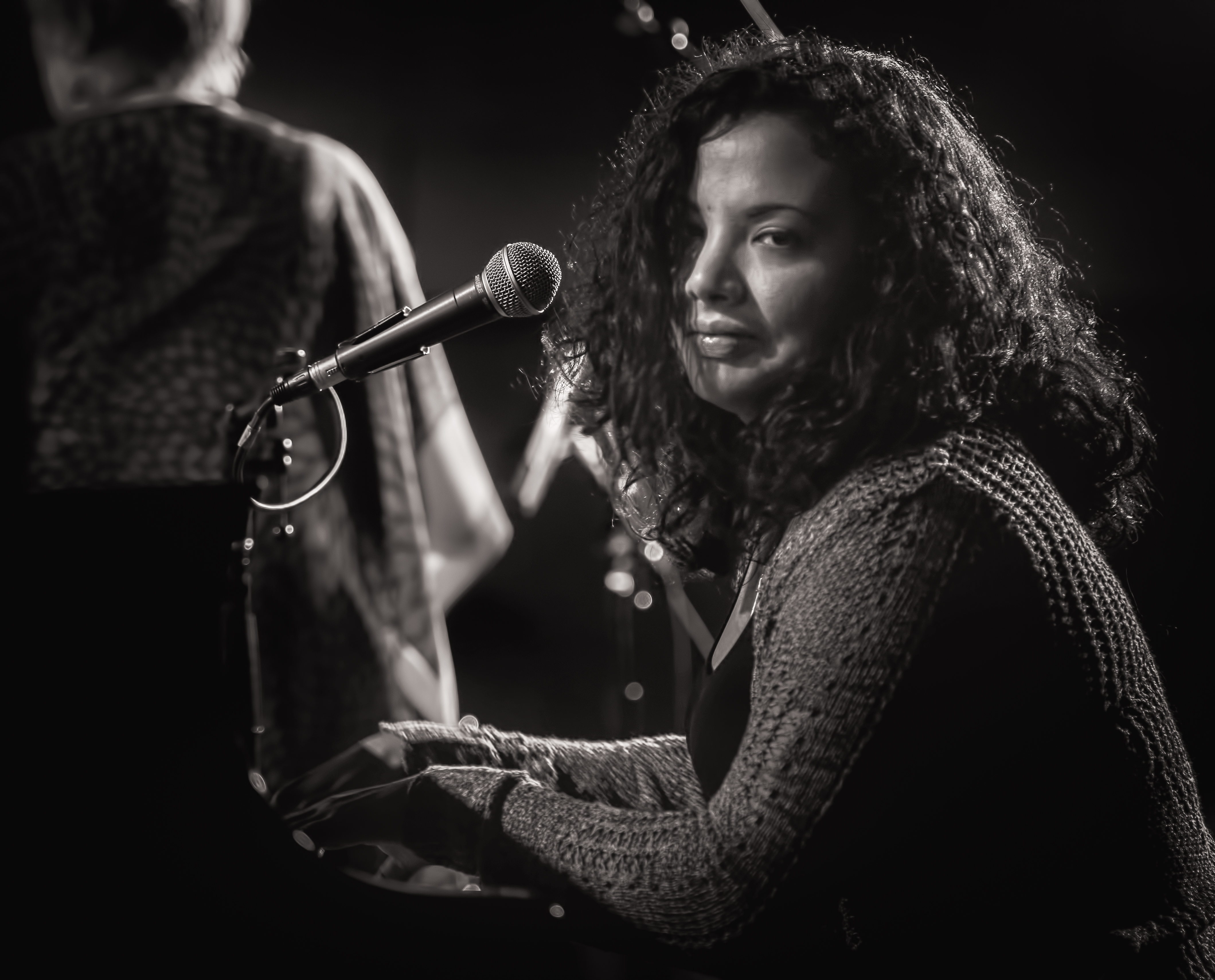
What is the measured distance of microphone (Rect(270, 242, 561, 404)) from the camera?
2.97 feet

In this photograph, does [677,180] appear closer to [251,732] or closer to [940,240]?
[940,240]

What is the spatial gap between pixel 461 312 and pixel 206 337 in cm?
48

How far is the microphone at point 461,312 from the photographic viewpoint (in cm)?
91

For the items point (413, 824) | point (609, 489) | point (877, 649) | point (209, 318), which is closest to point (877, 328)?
point (877, 649)

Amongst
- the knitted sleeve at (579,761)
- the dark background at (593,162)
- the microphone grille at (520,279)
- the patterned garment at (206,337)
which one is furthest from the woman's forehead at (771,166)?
the knitted sleeve at (579,761)

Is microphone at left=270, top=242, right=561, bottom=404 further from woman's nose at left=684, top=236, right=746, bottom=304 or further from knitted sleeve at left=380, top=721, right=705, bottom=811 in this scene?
knitted sleeve at left=380, top=721, right=705, bottom=811

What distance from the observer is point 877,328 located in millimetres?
1010

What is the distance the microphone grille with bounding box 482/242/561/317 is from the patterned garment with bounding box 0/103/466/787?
1.35 feet

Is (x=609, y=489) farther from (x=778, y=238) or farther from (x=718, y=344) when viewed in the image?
(x=778, y=238)

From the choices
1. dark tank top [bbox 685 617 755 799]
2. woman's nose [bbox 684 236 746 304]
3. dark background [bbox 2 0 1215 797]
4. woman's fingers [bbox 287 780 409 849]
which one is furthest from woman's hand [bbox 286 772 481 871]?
woman's nose [bbox 684 236 746 304]

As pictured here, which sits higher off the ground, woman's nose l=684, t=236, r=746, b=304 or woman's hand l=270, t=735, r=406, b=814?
woman's nose l=684, t=236, r=746, b=304

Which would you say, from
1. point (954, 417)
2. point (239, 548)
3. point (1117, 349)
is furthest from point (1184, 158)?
point (239, 548)

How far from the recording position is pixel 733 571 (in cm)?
129

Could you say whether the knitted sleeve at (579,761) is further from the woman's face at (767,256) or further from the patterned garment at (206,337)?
the woman's face at (767,256)
